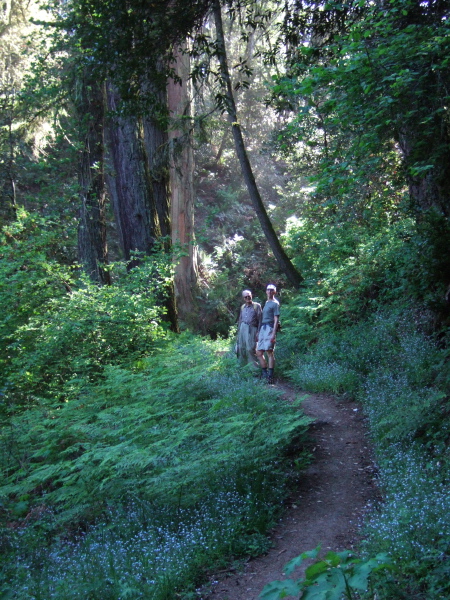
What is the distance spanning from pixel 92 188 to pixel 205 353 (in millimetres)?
5576

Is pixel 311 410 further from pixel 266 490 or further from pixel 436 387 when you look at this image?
pixel 266 490

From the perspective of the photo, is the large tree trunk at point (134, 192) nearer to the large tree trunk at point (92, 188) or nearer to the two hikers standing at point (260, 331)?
the large tree trunk at point (92, 188)

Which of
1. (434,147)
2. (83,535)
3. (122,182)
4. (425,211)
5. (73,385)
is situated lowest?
(83,535)

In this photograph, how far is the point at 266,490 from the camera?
5.52 metres

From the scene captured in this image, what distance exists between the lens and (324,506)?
549 centimetres

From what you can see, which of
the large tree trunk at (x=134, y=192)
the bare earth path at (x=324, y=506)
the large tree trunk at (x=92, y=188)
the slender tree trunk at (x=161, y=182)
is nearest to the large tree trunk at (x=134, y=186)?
the large tree trunk at (x=134, y=192)

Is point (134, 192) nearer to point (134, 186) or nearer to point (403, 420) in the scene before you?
point (134, 186)

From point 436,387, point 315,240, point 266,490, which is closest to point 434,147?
point 436,387

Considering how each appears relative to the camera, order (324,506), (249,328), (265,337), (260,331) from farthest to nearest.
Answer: (249,328), (260,331), (265,337), (324,506)

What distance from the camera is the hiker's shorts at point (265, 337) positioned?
36.9 ft

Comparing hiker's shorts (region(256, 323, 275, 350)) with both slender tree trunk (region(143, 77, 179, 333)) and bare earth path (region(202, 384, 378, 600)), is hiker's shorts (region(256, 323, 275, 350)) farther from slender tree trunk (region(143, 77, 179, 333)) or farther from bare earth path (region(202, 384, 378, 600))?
bare earth path (region(202, 384, 378, 600))

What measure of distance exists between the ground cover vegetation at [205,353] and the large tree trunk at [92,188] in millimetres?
58

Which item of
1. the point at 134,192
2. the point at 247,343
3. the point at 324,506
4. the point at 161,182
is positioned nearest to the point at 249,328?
the point at 247,343

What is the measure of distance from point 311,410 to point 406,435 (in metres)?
2.92
